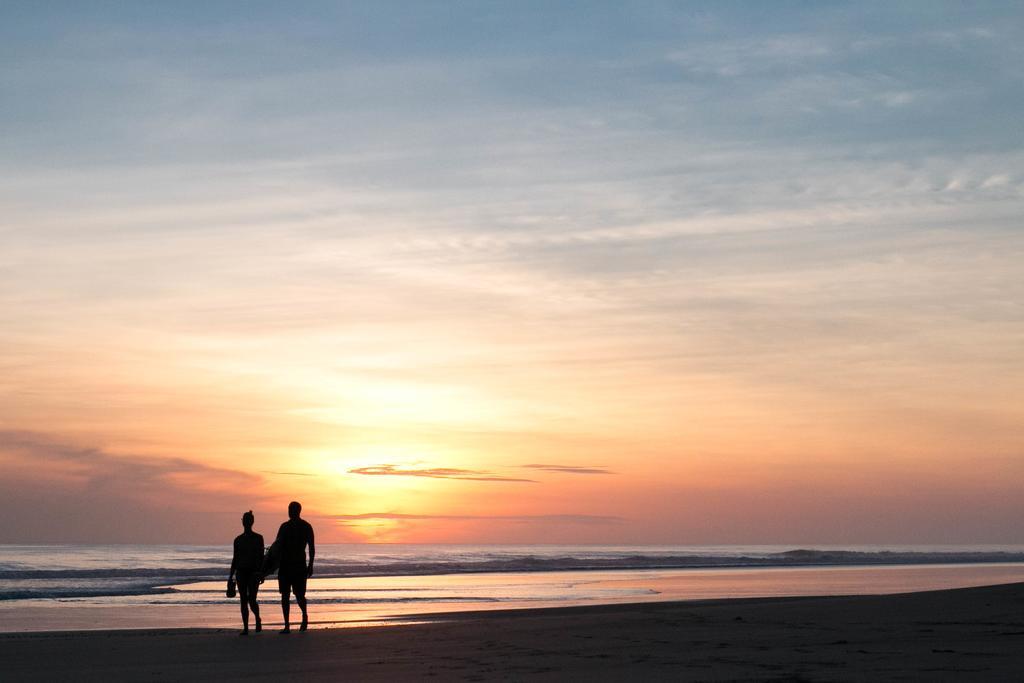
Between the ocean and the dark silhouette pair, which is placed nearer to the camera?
the dark silhouette pair

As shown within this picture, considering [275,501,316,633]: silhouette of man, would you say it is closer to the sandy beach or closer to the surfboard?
the surfboard

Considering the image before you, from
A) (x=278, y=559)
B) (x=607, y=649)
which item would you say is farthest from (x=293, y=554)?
(x=607, y=649)

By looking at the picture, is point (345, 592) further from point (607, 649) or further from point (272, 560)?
point (607, 649)

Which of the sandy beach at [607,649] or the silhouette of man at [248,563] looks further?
the silhouette of man at [248,563]

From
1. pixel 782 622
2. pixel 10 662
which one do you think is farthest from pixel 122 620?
pixel 782 622

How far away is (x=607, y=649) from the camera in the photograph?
37.6ft

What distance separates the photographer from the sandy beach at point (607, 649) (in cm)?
934

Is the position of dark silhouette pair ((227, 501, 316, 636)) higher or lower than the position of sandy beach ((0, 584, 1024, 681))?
higher

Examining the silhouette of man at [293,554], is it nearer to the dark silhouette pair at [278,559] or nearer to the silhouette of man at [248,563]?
the dark silhouette pair at [278,559]

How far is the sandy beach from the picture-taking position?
368 inches

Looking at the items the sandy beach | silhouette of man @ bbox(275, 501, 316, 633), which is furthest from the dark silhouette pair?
the sandy beach

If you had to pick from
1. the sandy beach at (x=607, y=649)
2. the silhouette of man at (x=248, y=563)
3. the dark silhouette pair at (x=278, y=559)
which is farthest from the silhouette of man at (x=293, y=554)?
the sandy beach at (x=607, y=649)

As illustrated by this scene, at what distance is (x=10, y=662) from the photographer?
11750mm

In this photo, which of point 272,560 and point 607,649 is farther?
point 272,560
